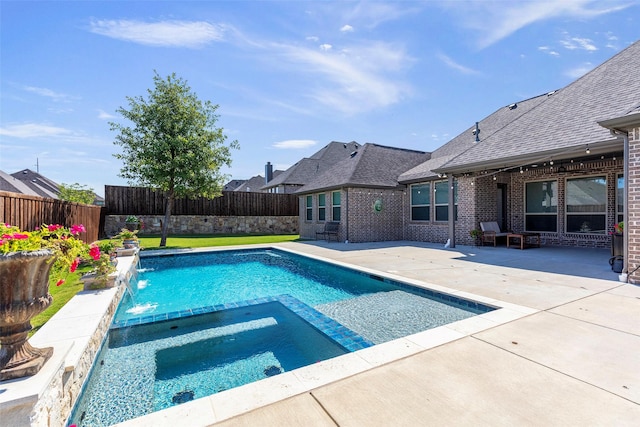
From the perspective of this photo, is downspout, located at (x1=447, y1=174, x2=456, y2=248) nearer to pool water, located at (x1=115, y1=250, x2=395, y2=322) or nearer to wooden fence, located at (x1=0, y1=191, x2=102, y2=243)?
pool water, located at (x1=115, y1=250, x2=395, y2=322)

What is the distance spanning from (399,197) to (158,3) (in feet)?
37.7

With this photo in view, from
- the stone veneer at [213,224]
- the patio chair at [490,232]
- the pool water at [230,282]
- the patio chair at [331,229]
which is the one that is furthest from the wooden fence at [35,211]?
the patio chair at [490,232]

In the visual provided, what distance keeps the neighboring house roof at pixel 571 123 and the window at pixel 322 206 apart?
21.2 ft

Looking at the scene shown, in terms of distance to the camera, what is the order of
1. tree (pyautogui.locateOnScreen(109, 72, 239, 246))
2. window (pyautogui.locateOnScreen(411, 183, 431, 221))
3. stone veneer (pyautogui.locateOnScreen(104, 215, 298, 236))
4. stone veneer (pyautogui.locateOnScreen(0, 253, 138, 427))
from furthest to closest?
stone veneer (pyautogui.locateOnScreen(104, 215, 298, 236)) → window (pyautogui.locateOnScreen(411, 183, 431, 221)) → tree (pyautogui.locateOnScreen(109, 72, 239, 246)) → stone veneer (pyautogui.locateOnScreen(0, 253, 138, 427))

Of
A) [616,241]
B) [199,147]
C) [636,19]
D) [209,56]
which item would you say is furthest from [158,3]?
[636,19]

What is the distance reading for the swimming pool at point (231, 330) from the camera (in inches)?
122

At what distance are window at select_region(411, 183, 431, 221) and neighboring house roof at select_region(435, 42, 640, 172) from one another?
8.07ft

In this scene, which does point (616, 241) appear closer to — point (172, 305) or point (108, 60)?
point (172, 305)

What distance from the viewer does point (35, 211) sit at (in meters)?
7.47

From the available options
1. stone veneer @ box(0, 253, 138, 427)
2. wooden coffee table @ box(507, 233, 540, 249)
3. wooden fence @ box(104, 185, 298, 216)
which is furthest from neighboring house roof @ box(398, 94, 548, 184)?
stone veneer @ box(0, 253, 138, 427)

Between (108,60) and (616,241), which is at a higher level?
(108,60)

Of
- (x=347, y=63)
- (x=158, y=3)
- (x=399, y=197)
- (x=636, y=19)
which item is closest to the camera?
A: (x=158, y=3)

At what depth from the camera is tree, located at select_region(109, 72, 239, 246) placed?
42.0ft

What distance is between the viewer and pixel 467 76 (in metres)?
11.9
